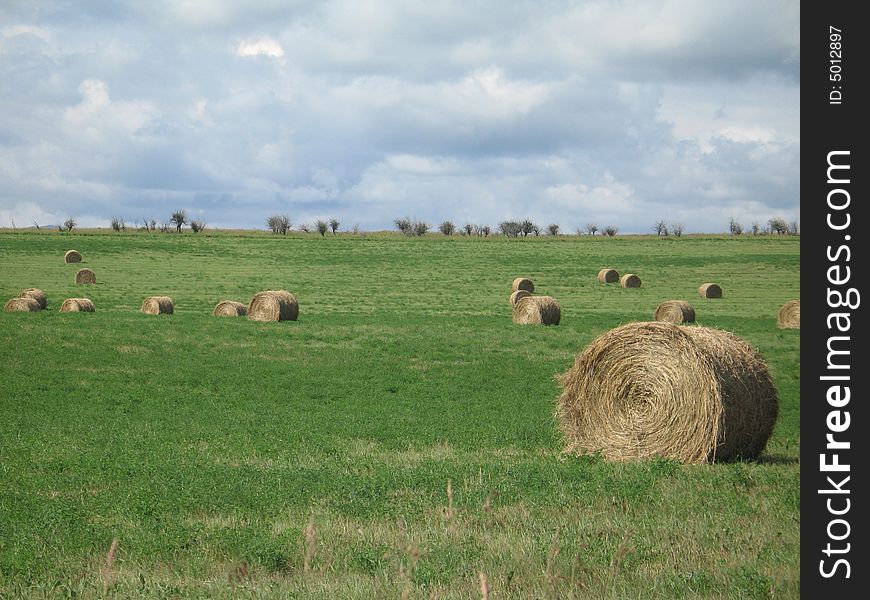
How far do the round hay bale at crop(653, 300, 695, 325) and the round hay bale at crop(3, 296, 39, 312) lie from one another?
26714 mm

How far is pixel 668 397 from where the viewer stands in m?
13.9

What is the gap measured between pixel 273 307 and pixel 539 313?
443 inches

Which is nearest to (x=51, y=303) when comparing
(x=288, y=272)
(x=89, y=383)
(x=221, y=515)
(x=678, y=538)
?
(x=89, y=383)

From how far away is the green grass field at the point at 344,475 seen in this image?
777 centimetres

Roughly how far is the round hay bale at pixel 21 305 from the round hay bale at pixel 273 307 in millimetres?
9036

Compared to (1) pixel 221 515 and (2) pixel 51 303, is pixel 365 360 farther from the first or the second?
(2) pixel 51 303

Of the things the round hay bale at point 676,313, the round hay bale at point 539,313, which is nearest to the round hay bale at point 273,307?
the round hay bale at point 539,313

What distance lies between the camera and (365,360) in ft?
92.3

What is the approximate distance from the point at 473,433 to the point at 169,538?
26.9ft

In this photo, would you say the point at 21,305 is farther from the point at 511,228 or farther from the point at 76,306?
the point at 511,228

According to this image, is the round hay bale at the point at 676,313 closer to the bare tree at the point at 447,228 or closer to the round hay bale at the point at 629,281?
the round hay bale at the point at 629,281

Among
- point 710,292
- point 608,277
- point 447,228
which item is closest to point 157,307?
point 710,292
